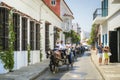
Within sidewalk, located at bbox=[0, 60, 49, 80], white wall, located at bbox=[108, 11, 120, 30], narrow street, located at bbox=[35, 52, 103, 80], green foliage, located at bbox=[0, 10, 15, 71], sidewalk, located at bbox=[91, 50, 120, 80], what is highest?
white wall, located at bbox=[108, 11, 120, 30]

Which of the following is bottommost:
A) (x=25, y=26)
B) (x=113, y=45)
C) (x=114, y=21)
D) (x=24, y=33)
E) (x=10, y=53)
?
(x=10, y=53)

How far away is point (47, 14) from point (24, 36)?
13154 millimetres

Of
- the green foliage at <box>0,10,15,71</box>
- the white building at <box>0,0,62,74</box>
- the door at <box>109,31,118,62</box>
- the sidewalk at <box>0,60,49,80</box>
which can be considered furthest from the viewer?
the door at <box>109,31,118,62</box>

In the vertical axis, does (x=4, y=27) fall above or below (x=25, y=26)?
below

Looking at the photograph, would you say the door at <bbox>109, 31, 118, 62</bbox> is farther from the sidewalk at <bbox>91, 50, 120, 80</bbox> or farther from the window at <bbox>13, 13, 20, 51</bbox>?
the window at <bbox>13, 13, 20, 51</bbox>

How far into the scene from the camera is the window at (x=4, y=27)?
1759 centimetres

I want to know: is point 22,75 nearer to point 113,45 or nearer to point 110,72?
point 110,72

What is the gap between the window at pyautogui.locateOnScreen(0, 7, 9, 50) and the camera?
17.6 meters

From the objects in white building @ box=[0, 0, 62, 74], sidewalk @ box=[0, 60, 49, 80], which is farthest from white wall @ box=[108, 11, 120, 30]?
sidewalk @ box=[0, 60, 49, 80]

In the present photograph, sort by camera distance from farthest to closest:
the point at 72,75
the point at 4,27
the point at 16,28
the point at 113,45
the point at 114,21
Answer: the point at 114,21, the point at 113,45, the point at 16,28, the point at 72,75, the point at 4,27

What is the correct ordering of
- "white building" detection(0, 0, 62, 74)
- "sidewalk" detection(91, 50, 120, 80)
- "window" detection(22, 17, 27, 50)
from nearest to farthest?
1. "sidewalk" detection(91, 50, 120, 80)
2. "white building" detection(0, 0, 62, 74)
3. "window" detection(22, 17, 27, 50)

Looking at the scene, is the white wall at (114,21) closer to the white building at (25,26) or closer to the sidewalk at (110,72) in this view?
the white building at (25,26)

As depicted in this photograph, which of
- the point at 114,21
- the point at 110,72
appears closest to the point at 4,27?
the point at 110,72

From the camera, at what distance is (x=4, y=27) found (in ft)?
59.1
